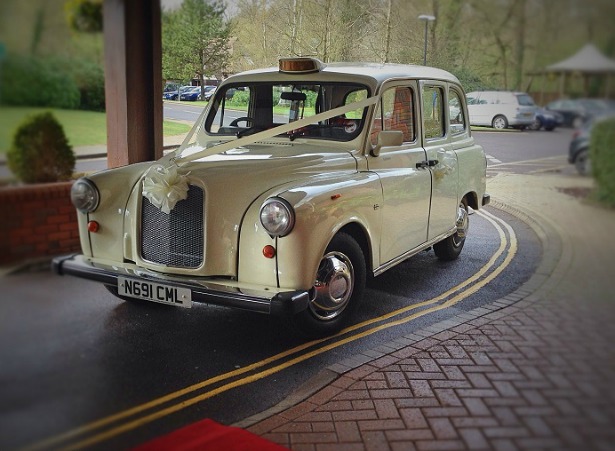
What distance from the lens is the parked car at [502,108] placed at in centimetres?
173

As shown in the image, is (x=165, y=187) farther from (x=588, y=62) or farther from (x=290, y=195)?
(x=588, y=62)

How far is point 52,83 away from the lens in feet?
6.48

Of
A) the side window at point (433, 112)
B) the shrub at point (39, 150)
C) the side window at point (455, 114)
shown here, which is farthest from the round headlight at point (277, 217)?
the side window at point (433, 112)

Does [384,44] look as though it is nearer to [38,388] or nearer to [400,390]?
[400,390]

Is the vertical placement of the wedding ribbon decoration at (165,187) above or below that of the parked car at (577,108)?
below

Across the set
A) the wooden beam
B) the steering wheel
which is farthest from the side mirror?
the wooden beam

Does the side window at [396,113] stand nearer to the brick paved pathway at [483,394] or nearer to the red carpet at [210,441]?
the brick paved pathway at [483,394]

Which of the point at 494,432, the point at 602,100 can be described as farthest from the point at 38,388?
the point at 602,100

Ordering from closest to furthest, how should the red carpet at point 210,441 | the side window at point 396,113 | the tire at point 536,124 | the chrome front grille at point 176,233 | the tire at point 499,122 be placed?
1. the tire at point 536,124
2. the tire at point 499,122
3. the red carpet at point 210,441
4. the chrome front grille at point 176,233
5. the side window at point 396,113

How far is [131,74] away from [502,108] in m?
1.56

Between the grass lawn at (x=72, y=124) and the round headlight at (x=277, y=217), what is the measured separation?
2.39ft

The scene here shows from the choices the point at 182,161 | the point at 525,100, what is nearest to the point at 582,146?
the point at 525,100

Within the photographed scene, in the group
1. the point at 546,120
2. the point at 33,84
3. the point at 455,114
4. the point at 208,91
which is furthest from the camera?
the point at 455,114

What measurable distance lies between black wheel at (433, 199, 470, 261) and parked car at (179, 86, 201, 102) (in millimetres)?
1860
